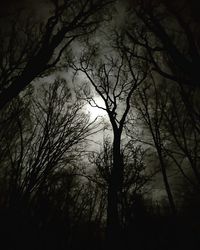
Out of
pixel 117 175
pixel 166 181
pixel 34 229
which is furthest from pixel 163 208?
pixel 34 229

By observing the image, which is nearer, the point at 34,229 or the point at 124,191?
the point at 34,229

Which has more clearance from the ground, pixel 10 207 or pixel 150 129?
pixel 150 129

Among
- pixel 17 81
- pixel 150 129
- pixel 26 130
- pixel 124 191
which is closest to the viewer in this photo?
pixel 17 81

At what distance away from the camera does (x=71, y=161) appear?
8.54 metres

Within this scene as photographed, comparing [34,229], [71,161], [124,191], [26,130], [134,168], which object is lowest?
[34,229]

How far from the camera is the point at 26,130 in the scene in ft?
31.0

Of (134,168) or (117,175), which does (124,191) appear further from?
(117,175)

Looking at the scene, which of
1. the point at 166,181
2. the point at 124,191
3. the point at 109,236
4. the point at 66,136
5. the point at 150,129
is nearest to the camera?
the point at 66,136

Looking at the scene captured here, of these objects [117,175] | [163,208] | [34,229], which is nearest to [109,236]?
[117,175]

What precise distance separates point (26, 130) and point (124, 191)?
1007cm

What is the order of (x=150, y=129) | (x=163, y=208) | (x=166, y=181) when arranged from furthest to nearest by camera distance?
1. (x=163, y=208)
2. (x=150, y=129)
3. (x=166, y=181)

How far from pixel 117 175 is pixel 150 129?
5688mm

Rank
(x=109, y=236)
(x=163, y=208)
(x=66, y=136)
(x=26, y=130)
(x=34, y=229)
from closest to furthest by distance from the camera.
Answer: (x=34, y=229) < (x=66, y=136) < (x=109, y=236) < (x=26, y=130) < (x=163, y=208)

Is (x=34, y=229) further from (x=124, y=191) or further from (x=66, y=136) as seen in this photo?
(x=124, y=191)
